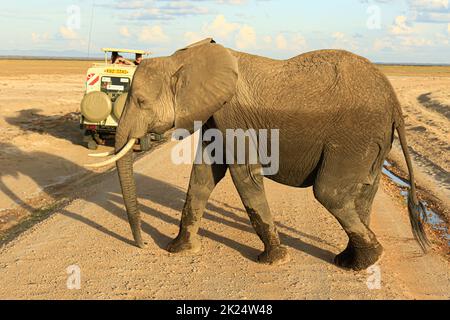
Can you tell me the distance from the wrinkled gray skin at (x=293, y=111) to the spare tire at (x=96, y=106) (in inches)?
313

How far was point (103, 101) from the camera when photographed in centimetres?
1337

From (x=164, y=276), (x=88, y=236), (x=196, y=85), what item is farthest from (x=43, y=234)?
(x=196, y=85)

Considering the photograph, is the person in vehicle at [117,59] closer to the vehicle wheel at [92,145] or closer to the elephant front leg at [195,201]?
the vehicle wheel at [92,145]

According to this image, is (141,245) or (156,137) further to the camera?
(156,137)

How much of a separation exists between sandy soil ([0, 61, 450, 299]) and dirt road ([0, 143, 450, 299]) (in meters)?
0.01

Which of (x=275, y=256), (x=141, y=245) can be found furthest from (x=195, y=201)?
(x=275, y=256)

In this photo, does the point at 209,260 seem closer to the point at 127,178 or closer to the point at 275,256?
the point at 275,256

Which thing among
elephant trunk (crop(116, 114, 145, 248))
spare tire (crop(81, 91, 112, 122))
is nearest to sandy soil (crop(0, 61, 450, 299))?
elephant trunk (crop(116, 114, 145, 248))

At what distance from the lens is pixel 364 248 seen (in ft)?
19.6

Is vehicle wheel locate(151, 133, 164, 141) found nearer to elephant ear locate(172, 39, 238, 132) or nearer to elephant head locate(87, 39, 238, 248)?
elephant head locate(87, 39, 238, 248)

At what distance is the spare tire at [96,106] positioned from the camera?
13.4 m

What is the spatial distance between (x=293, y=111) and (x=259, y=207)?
51.0 inches

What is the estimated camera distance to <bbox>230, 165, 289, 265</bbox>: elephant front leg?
5.95m
